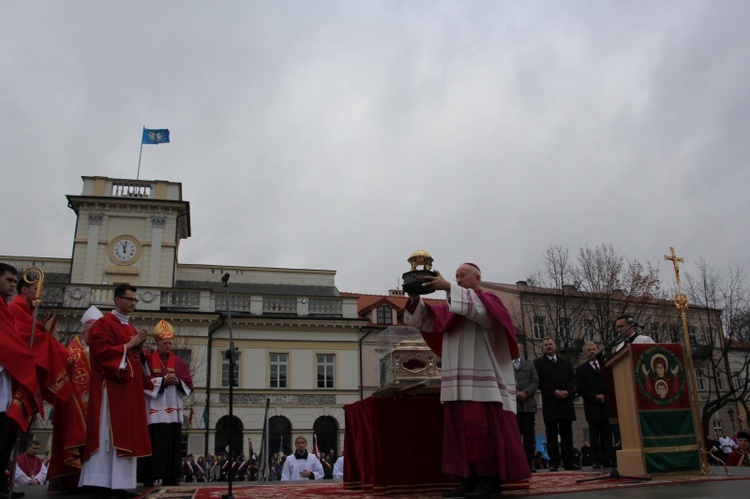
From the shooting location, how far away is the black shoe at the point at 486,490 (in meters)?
5.49

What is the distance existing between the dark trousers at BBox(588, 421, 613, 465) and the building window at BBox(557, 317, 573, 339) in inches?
839

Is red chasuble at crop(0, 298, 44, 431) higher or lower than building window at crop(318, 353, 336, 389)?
lower

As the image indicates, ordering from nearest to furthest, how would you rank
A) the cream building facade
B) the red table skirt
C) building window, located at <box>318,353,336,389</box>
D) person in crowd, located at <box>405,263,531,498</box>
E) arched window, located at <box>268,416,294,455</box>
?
person in crowd, located at <box>405,263,531,498</box>
the red table skirt
the cream building facade
arched window, located at <box>268,416,294,455</box>
building window, located at <box>318,353,336,389</box>

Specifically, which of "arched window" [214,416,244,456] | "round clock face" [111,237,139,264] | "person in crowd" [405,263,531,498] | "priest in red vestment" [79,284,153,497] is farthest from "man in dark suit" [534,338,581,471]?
"round clock face" [111,237,139,264]

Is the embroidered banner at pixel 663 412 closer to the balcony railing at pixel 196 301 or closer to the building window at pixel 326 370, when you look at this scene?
the balcony railing at pixel 196 301

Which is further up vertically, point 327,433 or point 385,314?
point 385,314

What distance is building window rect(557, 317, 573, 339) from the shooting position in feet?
104

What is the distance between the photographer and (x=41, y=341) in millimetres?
6738

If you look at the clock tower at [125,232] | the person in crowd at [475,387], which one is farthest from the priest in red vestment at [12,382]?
the clock tower at [125,232]

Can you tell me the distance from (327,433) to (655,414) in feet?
95.8

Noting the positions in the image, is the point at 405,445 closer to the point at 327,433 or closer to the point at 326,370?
the point at 327,433

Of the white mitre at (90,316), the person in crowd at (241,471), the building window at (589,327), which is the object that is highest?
the building window at (589,327)

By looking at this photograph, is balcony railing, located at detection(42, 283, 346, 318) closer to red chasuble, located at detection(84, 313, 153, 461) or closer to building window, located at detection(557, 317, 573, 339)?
building window, located at detection(557, 317, 573, 339)

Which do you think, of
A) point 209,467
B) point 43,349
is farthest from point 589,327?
point 43,349
